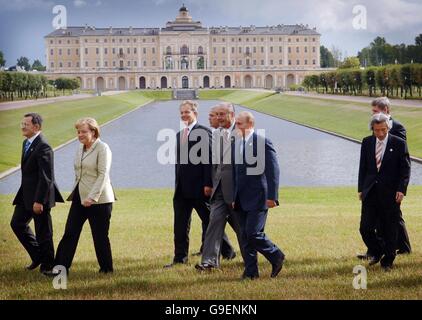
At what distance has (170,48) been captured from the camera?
9797 mm

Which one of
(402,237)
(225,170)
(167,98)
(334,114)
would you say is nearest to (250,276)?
(225,170)

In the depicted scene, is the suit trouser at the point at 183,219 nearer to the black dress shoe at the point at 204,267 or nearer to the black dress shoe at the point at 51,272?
A: the black dress shoe at the point at 204,267

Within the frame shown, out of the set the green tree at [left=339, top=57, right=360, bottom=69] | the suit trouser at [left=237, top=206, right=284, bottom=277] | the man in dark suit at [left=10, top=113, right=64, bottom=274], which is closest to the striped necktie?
the suit trouser at [left=237, top=206, right=284, bottom=277]

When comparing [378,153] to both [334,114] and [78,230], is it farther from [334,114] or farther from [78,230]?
[334,114]

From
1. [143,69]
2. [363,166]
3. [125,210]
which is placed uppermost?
[143,69]

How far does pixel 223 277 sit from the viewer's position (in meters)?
6.02

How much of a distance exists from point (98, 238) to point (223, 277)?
106 centimetres

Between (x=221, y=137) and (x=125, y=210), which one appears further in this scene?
(x=125, y=210)

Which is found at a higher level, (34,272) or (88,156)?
(88,156)

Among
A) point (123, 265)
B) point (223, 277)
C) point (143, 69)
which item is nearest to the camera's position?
point (223, 277)

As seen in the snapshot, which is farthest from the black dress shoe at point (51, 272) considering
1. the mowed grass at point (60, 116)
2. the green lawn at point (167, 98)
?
the mowed grass at point (60, 116)

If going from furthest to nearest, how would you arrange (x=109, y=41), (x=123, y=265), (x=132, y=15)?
1. (x=109, y=41)
2. (x=132, y=15)
3. (x=123, y=265)

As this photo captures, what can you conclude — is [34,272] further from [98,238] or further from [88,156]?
[88,156]
